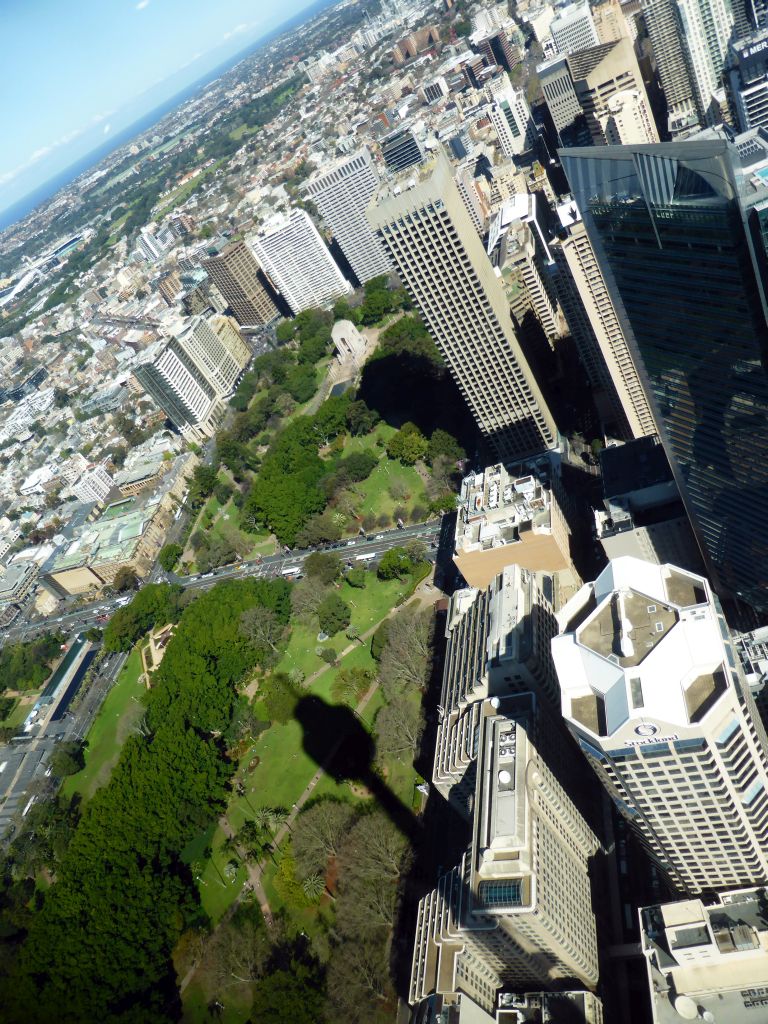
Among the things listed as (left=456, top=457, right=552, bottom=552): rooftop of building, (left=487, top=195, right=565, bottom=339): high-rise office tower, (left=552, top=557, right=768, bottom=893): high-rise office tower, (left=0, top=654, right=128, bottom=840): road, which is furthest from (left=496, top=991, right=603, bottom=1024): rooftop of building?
(left=487, top=195, right=565, bottom=339): high-rise office tower

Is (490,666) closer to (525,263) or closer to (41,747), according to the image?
(525,263)

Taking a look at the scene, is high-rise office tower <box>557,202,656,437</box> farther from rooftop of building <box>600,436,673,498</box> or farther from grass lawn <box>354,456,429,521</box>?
grass lawn <box>354,456,429,521</box>

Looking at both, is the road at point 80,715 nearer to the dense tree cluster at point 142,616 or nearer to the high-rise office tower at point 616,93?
the dense tree cluster at point 142,616

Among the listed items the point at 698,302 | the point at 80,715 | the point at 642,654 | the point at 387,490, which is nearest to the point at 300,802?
the point at 80,715

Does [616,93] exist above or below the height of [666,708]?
above

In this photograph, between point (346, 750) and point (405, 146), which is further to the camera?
point (405, 146)

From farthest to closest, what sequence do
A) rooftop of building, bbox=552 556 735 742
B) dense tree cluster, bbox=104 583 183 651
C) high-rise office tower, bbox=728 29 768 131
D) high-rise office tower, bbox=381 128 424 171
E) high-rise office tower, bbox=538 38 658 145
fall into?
high-rise office tower, bbox=381 128 424 171
dense tree cluster, bbox=104 583 183 651
high-rise office tower, bbox=538 38 658 145
high-rise office tower, bbox=728 29 768 131
rooftop of building, bbox=552 556 735 742

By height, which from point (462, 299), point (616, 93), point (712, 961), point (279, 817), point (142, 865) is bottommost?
point (279, 817)
